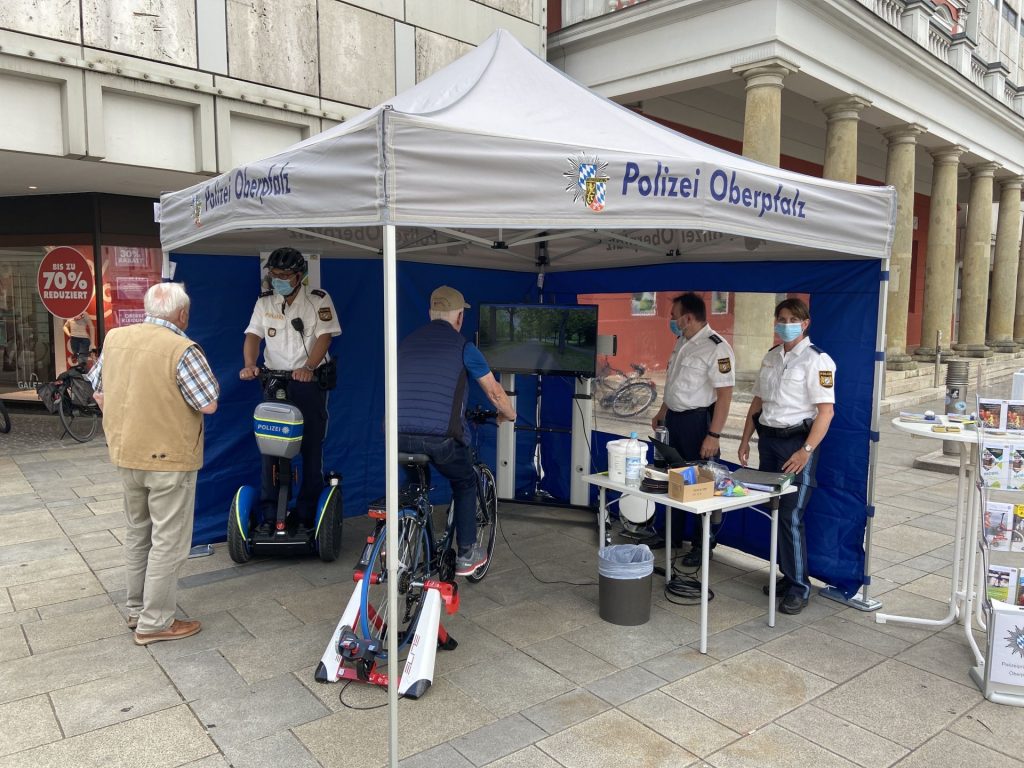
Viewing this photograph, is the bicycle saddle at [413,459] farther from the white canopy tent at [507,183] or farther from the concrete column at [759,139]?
the concrete column at [759,139]

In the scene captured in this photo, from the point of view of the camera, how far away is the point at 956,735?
9.77 feet

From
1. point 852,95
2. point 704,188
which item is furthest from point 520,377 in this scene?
point 852,95

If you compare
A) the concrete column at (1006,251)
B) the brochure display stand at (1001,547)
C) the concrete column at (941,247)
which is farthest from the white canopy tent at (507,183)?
the concrete column at (1006,251)

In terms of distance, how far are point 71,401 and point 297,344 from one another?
6.39m

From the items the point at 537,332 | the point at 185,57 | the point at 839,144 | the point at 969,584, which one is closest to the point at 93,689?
the point at 537,332

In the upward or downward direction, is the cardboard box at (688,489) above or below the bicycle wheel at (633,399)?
below

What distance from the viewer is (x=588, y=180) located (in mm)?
2803

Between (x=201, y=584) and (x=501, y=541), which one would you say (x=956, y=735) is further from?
(x=201, y=584)

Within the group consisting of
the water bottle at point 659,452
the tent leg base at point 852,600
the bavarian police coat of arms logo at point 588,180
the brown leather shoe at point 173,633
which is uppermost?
the bavarian police coat of arms logo at point 588,180

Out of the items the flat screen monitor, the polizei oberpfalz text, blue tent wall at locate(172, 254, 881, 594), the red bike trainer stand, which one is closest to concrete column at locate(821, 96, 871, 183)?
blue tent wall at locate(172, 254, 881, 594)

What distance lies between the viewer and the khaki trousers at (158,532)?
3.55 meters

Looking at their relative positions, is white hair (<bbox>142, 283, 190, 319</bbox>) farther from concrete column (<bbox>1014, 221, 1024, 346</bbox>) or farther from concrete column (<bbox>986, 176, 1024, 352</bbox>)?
concrete column (<bbox>1014, 221, 1024, 346</bbox>)

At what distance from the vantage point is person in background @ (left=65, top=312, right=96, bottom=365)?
33.4 feet

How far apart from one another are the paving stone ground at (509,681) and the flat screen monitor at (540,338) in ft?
4.54
